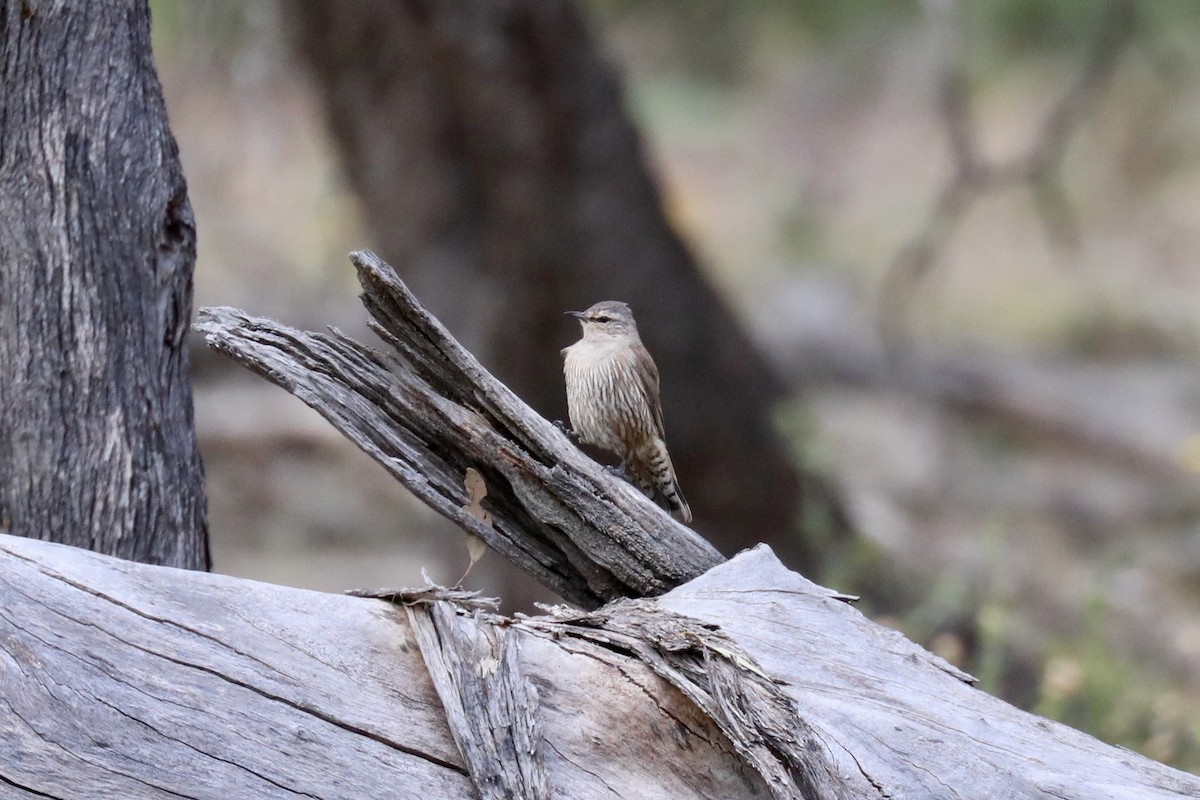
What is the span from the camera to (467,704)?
234cm

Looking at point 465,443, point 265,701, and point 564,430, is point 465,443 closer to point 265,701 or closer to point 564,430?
point 265,701

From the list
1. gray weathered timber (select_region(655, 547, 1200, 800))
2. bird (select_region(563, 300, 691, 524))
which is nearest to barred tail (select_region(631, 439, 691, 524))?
bird (select_region(563, 300, 691, 524))

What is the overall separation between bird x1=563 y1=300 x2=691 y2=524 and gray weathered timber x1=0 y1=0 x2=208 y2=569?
4.90 feet

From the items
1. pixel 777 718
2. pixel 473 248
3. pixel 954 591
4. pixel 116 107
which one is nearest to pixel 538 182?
pixel 473 248

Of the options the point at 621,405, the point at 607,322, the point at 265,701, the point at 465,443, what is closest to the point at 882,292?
the point at 607,322

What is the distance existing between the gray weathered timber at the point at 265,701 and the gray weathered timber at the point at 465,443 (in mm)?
341

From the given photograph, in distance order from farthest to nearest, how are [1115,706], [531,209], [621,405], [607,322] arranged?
1. [531,209]
2. [1115,706]
3. [607,322]
4. [621,405]

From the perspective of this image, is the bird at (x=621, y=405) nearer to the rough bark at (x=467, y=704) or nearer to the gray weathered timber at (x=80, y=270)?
the rough bark at (x=467, y=704)

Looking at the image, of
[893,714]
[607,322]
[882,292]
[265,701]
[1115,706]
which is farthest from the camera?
[882,292]

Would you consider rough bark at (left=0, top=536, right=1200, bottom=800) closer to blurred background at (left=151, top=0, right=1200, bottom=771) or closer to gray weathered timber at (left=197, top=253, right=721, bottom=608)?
gray weathered timber at (left=197, top=253, right=721, bottom=608)

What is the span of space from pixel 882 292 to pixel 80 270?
6.56m

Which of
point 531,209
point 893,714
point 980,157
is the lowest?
point 893,714

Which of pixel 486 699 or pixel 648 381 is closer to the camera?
pixel 486 699

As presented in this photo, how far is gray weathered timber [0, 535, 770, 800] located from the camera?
216 cm
